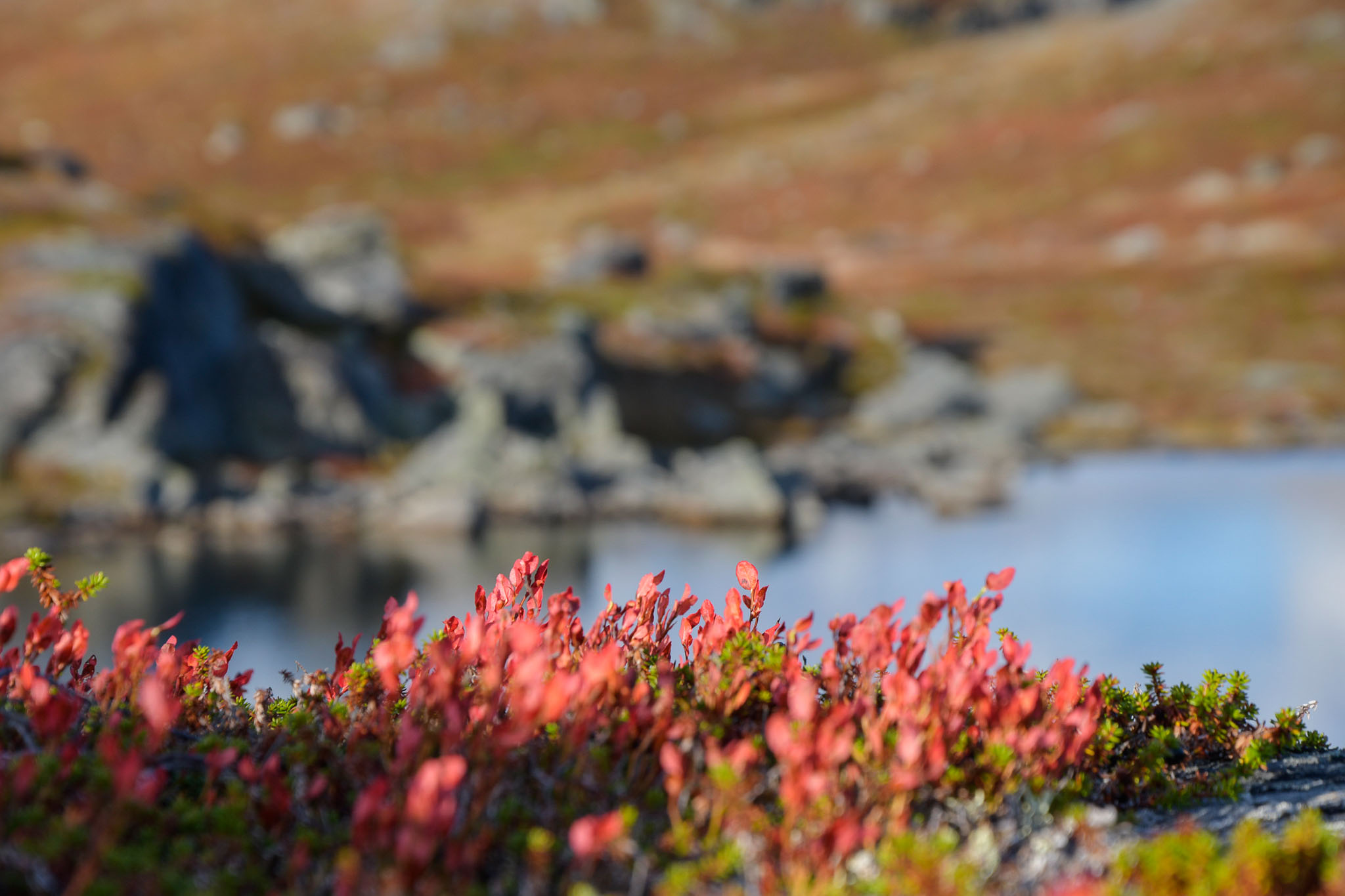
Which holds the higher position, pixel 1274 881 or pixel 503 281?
pixel 503 281

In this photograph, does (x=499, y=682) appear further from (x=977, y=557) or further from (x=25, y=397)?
(x=25, y=397)

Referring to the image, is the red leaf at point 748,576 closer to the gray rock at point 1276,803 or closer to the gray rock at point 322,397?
the gray rock at point 1276,803

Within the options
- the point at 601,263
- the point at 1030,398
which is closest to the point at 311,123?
the point at 601,263

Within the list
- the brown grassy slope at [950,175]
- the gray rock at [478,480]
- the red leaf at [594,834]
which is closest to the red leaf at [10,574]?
the red leaf at [594,834]

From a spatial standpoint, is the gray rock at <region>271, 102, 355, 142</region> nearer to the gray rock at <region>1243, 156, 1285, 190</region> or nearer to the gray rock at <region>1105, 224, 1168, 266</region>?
the gray rock at <region>1105, 224, 1168, 266</region>

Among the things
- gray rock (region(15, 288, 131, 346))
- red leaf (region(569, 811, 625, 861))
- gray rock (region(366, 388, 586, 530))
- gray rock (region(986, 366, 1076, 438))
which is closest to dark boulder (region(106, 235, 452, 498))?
gray rock (region(15, 288, 131, 346))

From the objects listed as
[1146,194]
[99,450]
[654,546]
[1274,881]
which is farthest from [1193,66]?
[1274,881]

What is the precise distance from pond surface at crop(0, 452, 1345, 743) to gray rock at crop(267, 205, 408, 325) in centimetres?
2941

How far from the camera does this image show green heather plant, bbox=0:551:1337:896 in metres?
3.39

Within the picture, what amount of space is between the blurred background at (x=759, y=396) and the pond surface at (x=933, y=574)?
0.21 metres

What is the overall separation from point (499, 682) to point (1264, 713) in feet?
68.1

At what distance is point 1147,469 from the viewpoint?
175 feet

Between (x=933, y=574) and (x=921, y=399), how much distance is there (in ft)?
109

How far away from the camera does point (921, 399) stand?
65125 millimetres
